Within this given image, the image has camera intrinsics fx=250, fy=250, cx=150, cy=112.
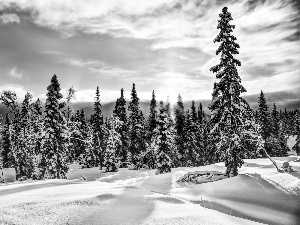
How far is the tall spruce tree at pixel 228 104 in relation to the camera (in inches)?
770

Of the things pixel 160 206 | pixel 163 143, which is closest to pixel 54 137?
pixel 163 143

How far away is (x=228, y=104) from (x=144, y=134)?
111 ft

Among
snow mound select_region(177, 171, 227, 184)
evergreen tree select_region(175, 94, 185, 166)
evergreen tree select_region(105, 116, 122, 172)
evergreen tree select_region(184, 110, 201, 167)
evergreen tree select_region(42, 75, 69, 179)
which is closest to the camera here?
snow mound select_region(177, 171, 227, 184)

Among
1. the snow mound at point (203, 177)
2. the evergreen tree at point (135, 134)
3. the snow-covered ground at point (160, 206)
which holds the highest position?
the evergreen tree at point (135, 134)

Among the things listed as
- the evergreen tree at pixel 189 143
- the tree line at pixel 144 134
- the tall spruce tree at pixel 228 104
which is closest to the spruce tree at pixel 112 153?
the tree line at pixel 144 134

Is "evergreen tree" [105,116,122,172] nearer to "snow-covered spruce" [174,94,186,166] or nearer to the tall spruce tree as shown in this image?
"snow-covered spruce" [174,94,186,166]

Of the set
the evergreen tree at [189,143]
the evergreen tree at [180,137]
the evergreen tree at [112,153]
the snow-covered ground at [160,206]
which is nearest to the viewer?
the snow-covered ground at [160,206]

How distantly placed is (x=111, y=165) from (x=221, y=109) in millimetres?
30456

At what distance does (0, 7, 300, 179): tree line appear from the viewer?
1977 cm

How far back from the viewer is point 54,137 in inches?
1168

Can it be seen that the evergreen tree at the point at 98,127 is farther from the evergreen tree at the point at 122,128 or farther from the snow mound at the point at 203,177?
the snow mound at the point at 203,177

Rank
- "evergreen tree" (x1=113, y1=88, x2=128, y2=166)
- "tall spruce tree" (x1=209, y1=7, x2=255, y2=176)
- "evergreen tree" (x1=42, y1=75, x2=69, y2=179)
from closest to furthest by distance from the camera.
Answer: "tall spruce tree" (x1=209, y1=7, x2=255, y2=176)
"evergreen tree" (x1=42, y1=75, x2=69, y2=179)
"evergreen tree" (x1=113, y1=88, x2=128, y2=166)

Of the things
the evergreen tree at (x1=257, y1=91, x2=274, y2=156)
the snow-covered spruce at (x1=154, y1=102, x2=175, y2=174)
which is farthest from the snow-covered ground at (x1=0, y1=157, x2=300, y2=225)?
the evergreen tree at (x1=257, y1=91, x2=274, y2=156)

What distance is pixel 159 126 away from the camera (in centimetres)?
3372
